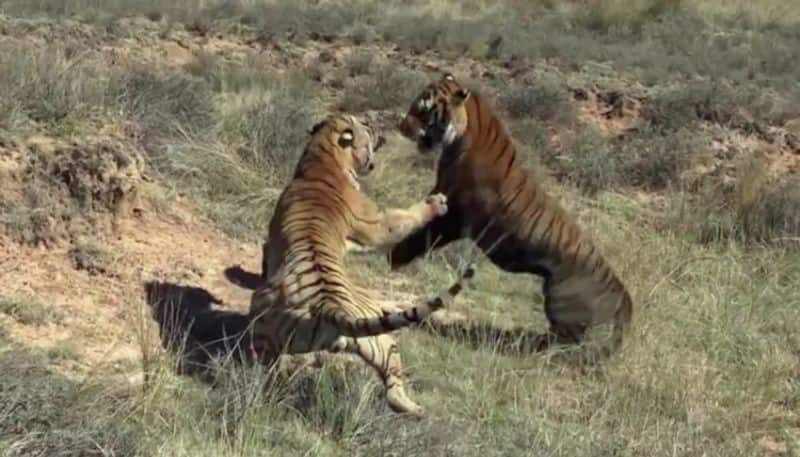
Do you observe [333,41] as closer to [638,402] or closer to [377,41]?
[377,41]

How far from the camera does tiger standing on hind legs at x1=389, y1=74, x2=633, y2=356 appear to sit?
9.09m

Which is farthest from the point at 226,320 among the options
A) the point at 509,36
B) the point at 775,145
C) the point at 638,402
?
the point at 509,36

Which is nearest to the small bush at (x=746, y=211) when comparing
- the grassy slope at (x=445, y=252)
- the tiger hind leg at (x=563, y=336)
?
the grassy slope at (x=445, y=252)

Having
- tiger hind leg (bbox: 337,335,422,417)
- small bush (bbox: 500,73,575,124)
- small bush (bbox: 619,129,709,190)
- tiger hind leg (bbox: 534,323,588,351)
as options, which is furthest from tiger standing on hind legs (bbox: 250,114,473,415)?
small bush (bbox: 500,73,575,124)

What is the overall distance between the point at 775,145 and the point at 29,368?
12077 mm

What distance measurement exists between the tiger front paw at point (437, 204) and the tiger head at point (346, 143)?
47 centimetres

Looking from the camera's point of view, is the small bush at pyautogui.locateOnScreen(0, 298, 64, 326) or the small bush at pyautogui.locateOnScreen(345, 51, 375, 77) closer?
the small bush at pyautogui.locateOnScreen(0, 298, 64, 326)

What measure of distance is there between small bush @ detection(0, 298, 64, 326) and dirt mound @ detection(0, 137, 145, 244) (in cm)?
71

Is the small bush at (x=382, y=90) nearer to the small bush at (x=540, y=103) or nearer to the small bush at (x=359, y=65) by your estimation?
the small bush at (x=359, y=65)

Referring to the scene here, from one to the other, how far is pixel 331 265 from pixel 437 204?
1536mm

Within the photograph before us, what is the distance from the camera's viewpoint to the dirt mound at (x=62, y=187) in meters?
8.33

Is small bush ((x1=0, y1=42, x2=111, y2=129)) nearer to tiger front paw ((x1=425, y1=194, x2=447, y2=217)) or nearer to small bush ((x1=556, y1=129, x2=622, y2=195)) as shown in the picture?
tiger front paw ((x1=425, y1=194, x2=447, y2=217))

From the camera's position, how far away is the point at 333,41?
20.6 meters

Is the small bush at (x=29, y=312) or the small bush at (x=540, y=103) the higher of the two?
the small bush at (x=29, y=312)
